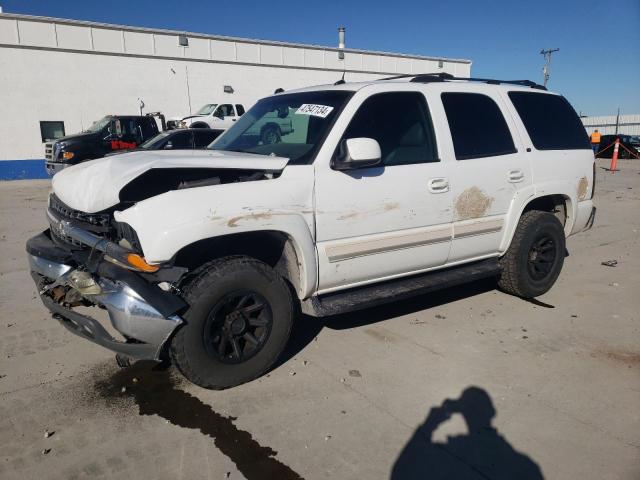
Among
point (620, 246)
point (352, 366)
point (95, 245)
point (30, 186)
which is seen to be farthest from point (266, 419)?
point (30, 186)

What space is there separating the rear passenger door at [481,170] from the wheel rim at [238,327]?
1.77 m

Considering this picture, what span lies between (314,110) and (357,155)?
73 cm

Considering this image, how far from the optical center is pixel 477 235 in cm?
431

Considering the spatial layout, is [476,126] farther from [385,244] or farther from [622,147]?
Result: [622,147]

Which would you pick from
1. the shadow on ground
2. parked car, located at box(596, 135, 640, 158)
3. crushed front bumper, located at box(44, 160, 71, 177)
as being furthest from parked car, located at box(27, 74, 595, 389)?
parked car, located at box(596, 135, 640, 158)

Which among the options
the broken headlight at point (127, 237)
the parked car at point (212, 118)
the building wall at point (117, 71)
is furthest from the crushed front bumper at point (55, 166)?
the broken headlight at point (127, 237)

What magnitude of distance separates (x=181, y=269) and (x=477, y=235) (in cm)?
257

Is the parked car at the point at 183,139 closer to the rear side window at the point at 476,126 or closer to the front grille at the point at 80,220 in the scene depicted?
the front grille at the point at 80,220

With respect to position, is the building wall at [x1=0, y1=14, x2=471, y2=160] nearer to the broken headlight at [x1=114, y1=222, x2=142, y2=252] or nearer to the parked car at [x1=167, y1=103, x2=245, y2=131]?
the parked car at [x1=167, y1=103, x2=245, y2=131]

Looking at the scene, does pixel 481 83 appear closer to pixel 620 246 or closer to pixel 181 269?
pixel 181 269

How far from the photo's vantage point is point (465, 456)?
264cm

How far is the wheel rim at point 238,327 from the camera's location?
3123 millimetres

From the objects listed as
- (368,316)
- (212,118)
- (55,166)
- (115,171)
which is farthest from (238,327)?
(212,118)

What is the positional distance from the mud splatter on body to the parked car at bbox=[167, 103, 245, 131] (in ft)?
54.9
